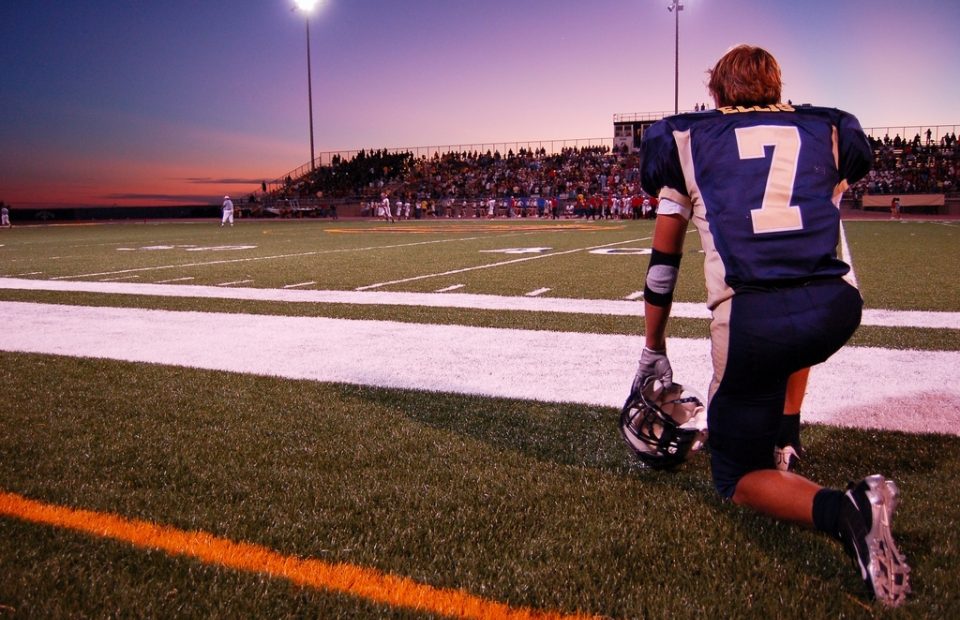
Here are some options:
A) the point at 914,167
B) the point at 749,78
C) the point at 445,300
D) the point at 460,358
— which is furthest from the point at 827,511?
the point at 914,167

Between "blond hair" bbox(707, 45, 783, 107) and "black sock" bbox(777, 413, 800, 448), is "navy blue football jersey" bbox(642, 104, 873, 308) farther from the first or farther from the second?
"black sock" bbox(777, 413, 800, 448)

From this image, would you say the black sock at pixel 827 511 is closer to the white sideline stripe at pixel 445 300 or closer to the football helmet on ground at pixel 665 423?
the football helmet on ground at pixel 665 423

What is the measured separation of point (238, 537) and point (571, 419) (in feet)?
5.48

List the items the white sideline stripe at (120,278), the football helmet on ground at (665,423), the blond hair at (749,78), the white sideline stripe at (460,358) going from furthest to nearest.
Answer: the white sideline stripe at (120,278) < the white sideline stripe at (460,358) < the football helmet on ground at (665,423) < the blond hair at (749,78)

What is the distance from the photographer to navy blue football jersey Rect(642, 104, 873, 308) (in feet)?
6.77

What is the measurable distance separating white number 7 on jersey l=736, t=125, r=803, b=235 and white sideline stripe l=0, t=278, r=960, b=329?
4.33m

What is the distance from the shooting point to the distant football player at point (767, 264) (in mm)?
2035

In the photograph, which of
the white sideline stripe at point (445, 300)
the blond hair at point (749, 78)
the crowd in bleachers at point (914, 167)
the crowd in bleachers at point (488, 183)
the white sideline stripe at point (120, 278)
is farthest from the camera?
the crowd in bleachers at point (488, 183)

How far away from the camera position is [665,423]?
2.48 metres

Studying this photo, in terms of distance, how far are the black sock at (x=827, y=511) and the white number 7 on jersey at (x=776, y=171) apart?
2.33ft

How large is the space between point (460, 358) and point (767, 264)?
2.91m

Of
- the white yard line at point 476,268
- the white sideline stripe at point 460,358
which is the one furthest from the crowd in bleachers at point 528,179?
the white sideline stripe at point 460,358

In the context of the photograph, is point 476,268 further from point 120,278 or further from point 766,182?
point 766,182

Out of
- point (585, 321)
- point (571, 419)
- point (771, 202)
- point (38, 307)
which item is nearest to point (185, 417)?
point (571, 419)
